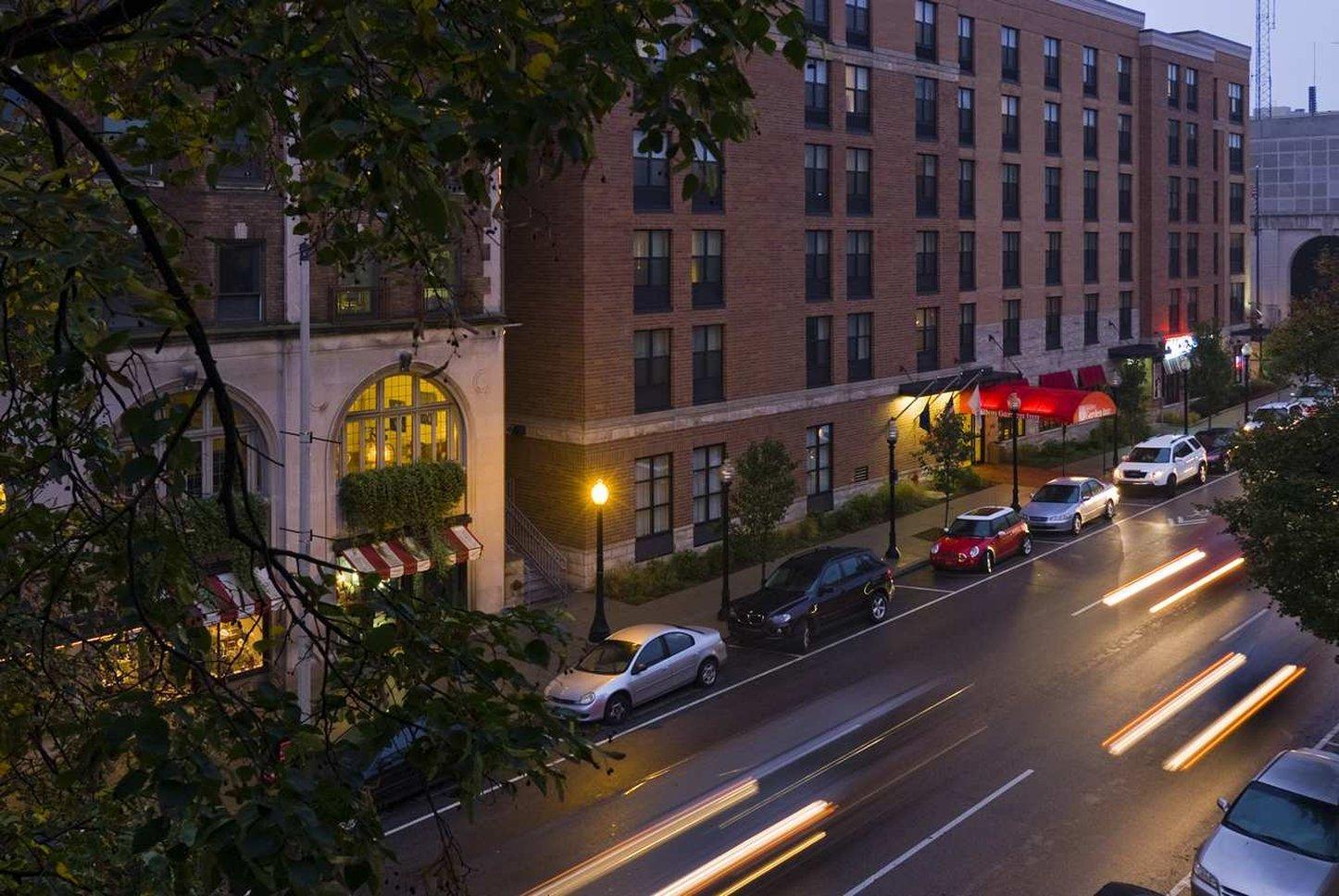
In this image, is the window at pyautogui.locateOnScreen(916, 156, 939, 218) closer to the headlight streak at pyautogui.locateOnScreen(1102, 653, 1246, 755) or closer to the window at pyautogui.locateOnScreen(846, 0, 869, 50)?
the window at pyautogui.locateOnScreen(846, 0, 869, 50)

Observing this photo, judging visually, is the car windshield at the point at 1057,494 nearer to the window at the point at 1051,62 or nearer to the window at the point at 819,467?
the window at the point at 819,467

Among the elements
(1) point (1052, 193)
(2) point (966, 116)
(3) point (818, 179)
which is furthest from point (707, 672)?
(1) point (1052, 193)

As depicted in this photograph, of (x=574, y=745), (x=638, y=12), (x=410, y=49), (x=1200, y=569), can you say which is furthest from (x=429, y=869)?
(x=1200, y=569)

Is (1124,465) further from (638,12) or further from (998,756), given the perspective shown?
(638,12)

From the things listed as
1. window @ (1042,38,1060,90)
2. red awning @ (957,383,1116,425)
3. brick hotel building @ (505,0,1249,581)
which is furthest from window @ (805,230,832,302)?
window @ (1042,38,1060,90)

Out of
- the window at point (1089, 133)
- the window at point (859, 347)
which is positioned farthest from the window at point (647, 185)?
the window at point (1089, 133)

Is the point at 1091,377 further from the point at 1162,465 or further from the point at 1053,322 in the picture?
the point at 1162,465

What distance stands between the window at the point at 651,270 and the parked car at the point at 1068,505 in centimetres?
1222

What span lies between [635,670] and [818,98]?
22.0 m

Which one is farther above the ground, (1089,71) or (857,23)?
(1089,71)

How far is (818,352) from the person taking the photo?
41.3 metres

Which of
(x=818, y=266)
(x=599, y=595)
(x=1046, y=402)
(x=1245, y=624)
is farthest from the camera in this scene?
(x=1046, y=402)

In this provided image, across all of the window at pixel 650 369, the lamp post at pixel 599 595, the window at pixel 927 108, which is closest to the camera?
the lamp post at pixel 599 595

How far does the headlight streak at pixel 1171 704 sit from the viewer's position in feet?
73.3
